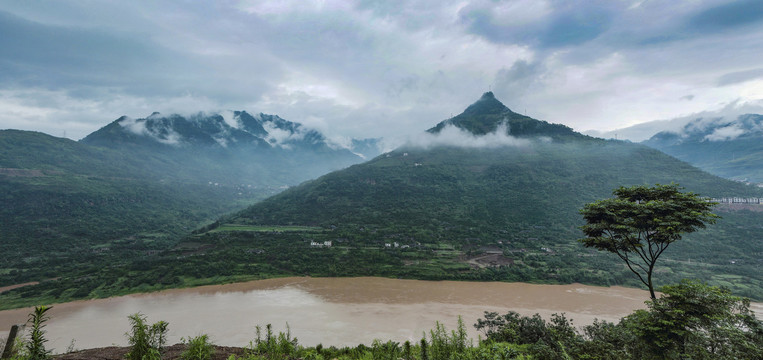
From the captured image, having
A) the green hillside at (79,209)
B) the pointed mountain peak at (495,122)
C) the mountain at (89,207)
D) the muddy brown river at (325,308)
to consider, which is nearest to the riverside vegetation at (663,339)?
the muddy brown river at (325,308)

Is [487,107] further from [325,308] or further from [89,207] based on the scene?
[89,207]

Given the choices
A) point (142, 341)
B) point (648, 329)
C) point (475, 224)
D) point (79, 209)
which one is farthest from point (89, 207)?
point (648, 329)

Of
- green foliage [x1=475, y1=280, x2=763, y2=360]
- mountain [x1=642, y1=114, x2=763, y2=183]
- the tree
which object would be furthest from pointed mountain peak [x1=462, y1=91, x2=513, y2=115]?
green foliage [x1=475, y1=280, x2=763, y2=360]

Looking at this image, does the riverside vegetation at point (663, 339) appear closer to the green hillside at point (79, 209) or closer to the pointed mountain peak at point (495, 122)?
the green hillside at point (79, 209)

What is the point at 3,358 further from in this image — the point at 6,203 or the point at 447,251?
the point at 6,203

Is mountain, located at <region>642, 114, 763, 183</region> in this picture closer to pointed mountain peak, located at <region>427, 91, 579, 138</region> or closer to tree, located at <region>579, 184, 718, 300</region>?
pointed mountain peak, located at <region>427, 91, 579, 138</region>

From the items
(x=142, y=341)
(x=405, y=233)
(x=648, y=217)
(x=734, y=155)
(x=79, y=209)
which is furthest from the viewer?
(x=734, y=155)
